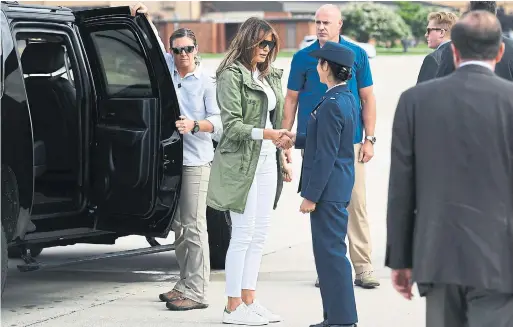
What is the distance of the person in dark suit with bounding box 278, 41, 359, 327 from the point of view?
629 centimetres

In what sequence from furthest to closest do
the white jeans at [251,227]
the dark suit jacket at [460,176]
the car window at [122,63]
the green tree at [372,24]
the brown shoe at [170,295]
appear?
the green tree at [372,24], the car window at [122,63], the brown shoe at [170,295], the white jeans at [251,227], the dark suit jacket at [460,176]

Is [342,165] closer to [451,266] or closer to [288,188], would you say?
[451,266]

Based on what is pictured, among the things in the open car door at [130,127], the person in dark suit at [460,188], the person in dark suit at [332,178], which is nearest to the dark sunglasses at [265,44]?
the person in dark suit at [332,178]

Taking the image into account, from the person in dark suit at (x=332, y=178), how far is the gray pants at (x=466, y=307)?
191cm

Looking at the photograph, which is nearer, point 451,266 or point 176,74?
point 451,266

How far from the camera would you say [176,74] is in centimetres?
741

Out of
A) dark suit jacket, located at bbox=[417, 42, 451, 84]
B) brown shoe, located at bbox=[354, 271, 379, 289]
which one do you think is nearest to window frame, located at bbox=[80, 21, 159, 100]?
dark suit jacket, located at bbox=[417, 42, 451, 84]

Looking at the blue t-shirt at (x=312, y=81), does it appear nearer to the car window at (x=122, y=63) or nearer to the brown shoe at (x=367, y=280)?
the brown shoe at (x=367, y=280)

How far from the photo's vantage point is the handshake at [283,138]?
22.0 ft

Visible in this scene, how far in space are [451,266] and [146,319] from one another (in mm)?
3108

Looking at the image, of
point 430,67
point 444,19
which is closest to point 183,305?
point 430,67

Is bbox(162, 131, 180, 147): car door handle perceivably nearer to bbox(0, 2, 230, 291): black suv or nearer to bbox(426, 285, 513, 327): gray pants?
bbox(0, 2, 230, 291): black suv

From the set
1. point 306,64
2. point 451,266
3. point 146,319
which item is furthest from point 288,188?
point 451,266

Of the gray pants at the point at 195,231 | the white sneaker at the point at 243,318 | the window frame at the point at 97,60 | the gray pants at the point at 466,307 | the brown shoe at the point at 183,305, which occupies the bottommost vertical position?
the brown shoe at the point at 183,305
